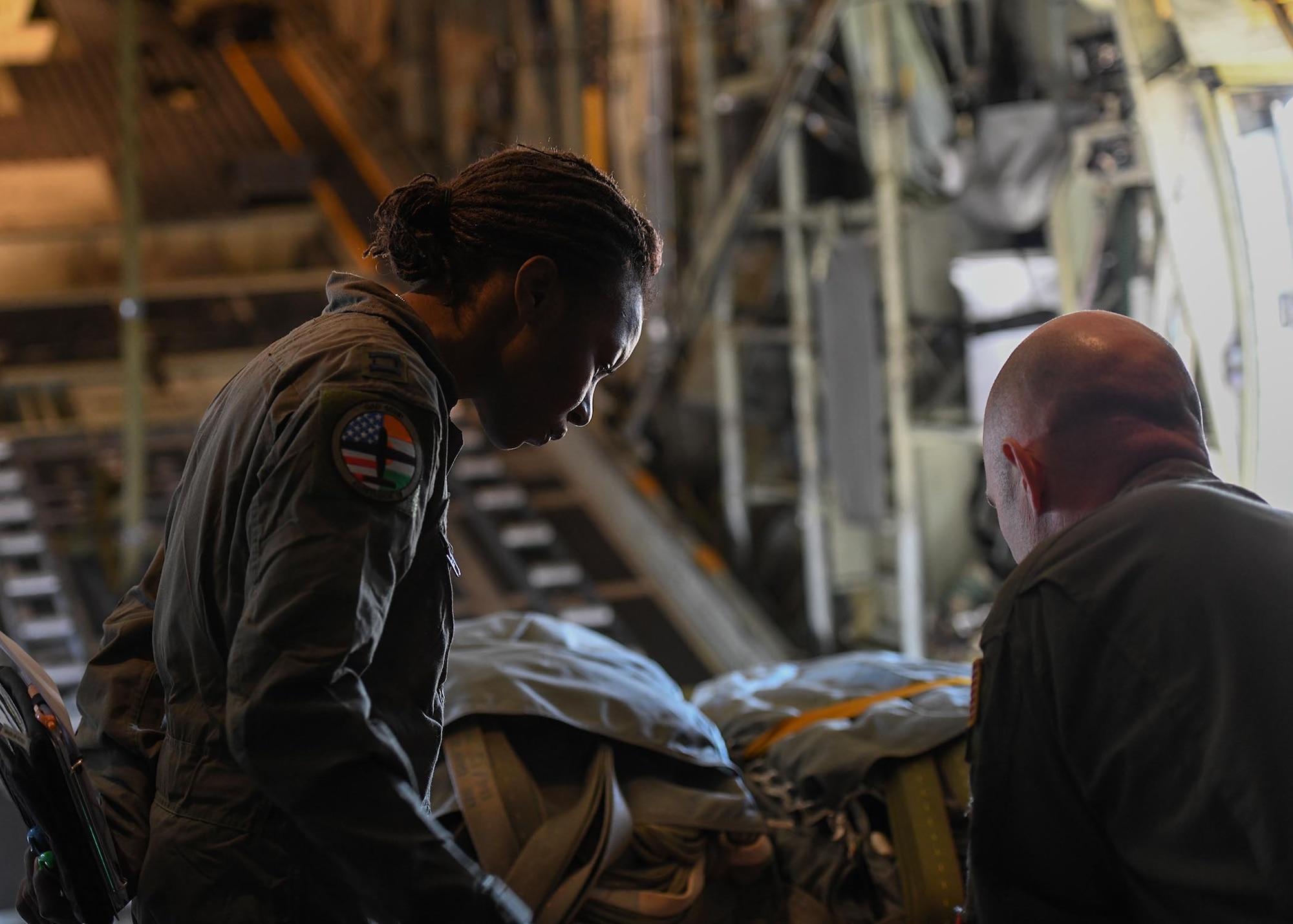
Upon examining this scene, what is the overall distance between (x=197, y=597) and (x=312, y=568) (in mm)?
291

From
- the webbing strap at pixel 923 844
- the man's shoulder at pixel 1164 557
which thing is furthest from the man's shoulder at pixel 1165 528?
the webbing strap at pixel 923 844

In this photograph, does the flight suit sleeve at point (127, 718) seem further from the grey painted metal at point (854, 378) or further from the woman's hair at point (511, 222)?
the grey painted metal at point (854, 378)

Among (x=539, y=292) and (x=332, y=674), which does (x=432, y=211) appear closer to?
(x=539, y=292)

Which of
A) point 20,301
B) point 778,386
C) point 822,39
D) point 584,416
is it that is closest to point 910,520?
point 778,386

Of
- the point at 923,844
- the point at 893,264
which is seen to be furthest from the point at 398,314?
the point at 893,264

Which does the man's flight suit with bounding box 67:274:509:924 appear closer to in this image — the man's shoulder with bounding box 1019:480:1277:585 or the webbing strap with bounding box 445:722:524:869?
the webbing strap with bounding box 445:722:524:869

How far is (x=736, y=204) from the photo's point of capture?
256 inches

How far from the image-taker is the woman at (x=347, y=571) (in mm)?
1449

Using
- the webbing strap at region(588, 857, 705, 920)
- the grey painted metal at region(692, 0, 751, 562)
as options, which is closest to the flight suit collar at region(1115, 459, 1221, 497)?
the webbing strap at region(588, 857, 705, 920)

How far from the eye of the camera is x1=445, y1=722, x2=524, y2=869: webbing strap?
240 centimetres

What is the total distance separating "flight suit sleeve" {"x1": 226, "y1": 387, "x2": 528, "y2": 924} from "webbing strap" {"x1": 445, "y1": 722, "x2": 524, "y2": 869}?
910 millimetres

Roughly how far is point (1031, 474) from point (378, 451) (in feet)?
3.20

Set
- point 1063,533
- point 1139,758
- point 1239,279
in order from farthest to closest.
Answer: point 1239,279
point 1063,533
point 1139,758

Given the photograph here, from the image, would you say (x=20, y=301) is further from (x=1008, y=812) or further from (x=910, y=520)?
(x=1008, y=812)
